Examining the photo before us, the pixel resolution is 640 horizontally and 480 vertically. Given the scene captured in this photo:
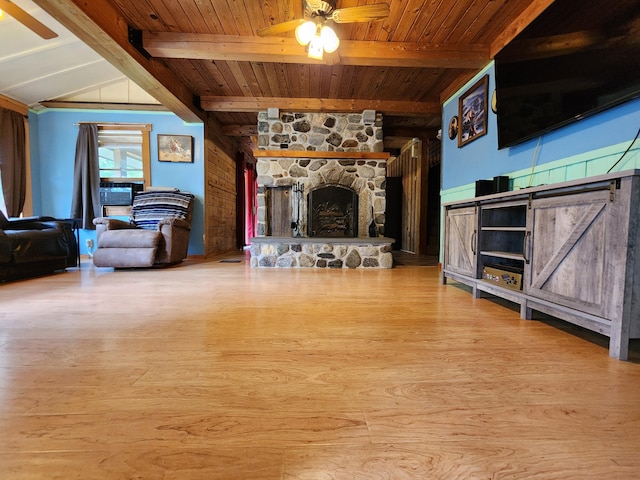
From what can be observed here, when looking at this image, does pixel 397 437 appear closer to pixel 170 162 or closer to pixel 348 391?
pixel 348 391

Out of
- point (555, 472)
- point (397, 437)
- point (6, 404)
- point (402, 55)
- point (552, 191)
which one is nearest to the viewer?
point (555, 472)

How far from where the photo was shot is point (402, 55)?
2.68m

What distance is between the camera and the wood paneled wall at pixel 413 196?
543 centimetres

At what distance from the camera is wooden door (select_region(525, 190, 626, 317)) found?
1229 mm

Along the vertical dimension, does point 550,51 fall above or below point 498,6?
below

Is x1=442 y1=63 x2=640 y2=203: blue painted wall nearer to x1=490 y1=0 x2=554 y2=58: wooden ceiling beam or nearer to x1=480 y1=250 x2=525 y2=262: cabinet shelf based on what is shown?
x1=490 y1=0 x2=554 y2=58: wooden ceiling beam

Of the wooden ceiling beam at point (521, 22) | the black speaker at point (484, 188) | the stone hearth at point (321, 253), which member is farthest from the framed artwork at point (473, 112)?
the stone hearth at point (321, 253)

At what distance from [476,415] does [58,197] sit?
6011 mm

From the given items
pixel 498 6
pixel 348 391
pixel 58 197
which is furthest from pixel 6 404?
pixel 58 197

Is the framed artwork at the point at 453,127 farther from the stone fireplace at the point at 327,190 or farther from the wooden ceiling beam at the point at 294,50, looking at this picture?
the stone fireplace at the point at 327,190

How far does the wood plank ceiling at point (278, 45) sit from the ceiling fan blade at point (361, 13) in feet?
0.96

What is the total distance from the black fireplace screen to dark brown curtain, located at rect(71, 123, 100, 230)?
341 centimetres

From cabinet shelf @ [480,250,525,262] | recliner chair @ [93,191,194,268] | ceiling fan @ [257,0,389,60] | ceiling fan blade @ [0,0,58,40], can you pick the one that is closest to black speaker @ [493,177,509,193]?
cabinet shelf @ [480,250,525,262]

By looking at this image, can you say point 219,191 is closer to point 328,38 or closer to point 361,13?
point 328,38
